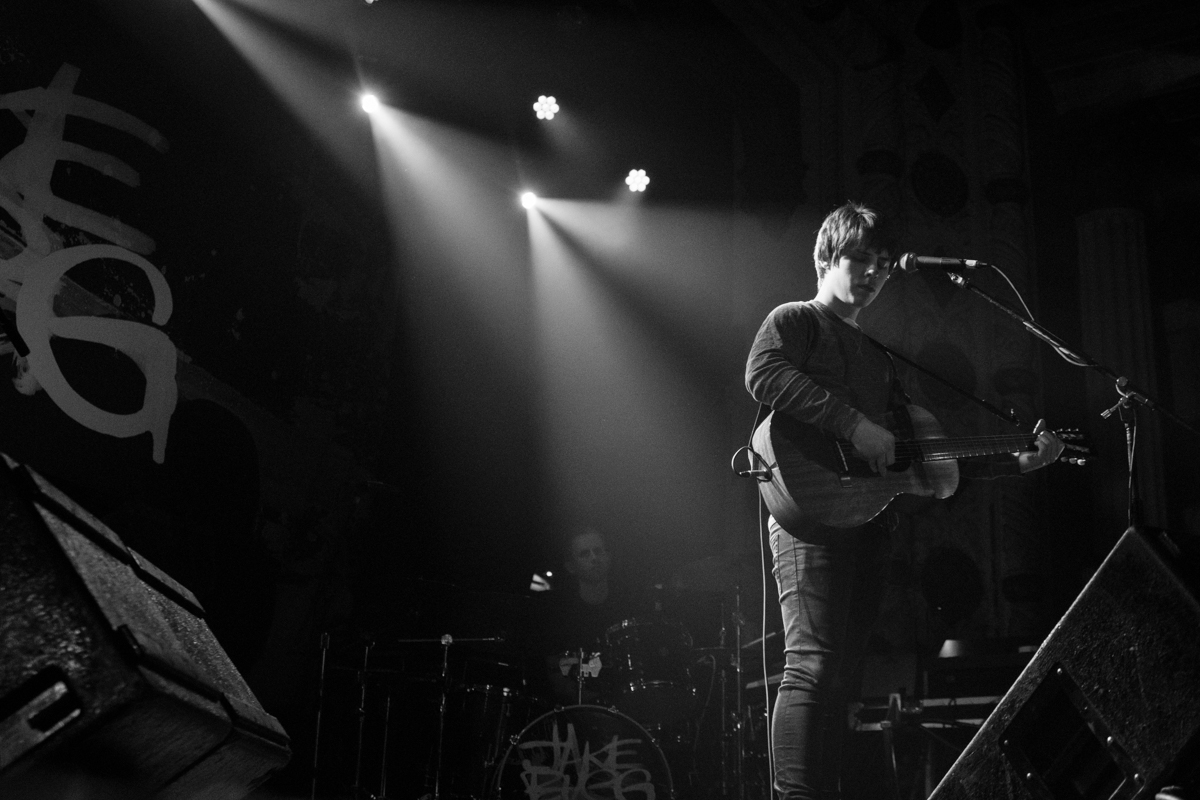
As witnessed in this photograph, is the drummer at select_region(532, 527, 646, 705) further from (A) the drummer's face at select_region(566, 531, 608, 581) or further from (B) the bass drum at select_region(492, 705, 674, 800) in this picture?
(B) the bass drum at select_region(492, 705, 674, 800)

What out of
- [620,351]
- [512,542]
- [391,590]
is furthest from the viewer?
[620,351]

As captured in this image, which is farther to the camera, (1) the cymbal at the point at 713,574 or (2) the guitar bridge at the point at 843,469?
(1) the cymbal at the point at 713,574

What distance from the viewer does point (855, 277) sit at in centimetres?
309

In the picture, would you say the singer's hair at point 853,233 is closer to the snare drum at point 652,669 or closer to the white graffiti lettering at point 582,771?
the snare drum at point 652,669

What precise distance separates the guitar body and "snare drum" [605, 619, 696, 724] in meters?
2.21

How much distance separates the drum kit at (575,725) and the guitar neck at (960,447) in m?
1.84

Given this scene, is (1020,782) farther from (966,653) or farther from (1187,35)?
(1187,35)

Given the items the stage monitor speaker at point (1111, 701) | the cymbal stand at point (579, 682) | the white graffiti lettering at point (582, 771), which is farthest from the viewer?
the cymbal stand at point (579, 682)

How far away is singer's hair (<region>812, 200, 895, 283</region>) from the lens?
3035mm

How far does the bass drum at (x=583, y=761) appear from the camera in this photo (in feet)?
15.1

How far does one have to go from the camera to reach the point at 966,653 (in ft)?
13.9

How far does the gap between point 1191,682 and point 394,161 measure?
5165mm

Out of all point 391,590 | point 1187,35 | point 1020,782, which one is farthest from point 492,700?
point 1187,35

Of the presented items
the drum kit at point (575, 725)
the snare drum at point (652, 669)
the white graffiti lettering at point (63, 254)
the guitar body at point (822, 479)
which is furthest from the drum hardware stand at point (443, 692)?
the guitar body at point (822, 479)
